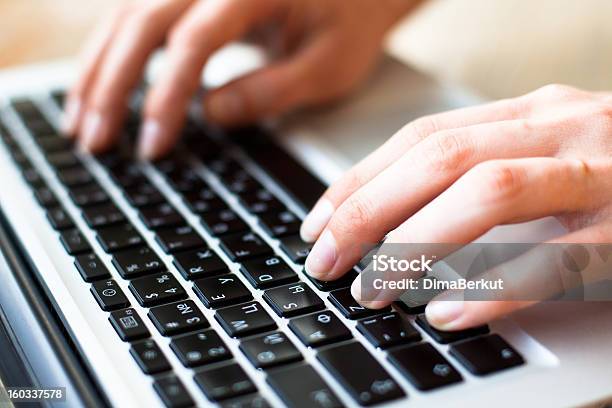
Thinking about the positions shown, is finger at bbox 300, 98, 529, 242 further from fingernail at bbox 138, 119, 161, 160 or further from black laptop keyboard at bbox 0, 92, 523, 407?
fingernail at bbox 138, 119, 161, 160

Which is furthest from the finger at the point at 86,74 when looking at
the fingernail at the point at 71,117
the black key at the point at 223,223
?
Result: the black key at the point at 223,223

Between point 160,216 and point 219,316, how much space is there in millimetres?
144

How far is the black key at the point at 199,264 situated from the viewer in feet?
1.58

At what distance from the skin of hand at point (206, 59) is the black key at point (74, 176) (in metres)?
0.05

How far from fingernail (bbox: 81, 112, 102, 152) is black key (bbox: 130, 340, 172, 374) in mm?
314

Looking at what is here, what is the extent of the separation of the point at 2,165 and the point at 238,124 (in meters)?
0.19

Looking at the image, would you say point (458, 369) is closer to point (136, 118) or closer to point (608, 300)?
point (608, 300)

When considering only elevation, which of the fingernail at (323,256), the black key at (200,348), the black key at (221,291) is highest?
the black key at (221,291)

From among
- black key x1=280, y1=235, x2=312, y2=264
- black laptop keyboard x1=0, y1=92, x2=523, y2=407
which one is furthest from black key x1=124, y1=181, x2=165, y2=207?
black key x1=280, y1=235, x2=312, y2=264

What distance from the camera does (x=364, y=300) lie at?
444 mm

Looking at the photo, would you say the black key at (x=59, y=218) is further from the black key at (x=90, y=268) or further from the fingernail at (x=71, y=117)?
the fingernail at (x=71, y=117)

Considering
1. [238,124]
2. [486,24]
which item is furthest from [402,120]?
[486,24]

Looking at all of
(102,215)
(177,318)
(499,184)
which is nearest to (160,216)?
(102,215)

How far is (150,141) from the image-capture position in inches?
26.7
